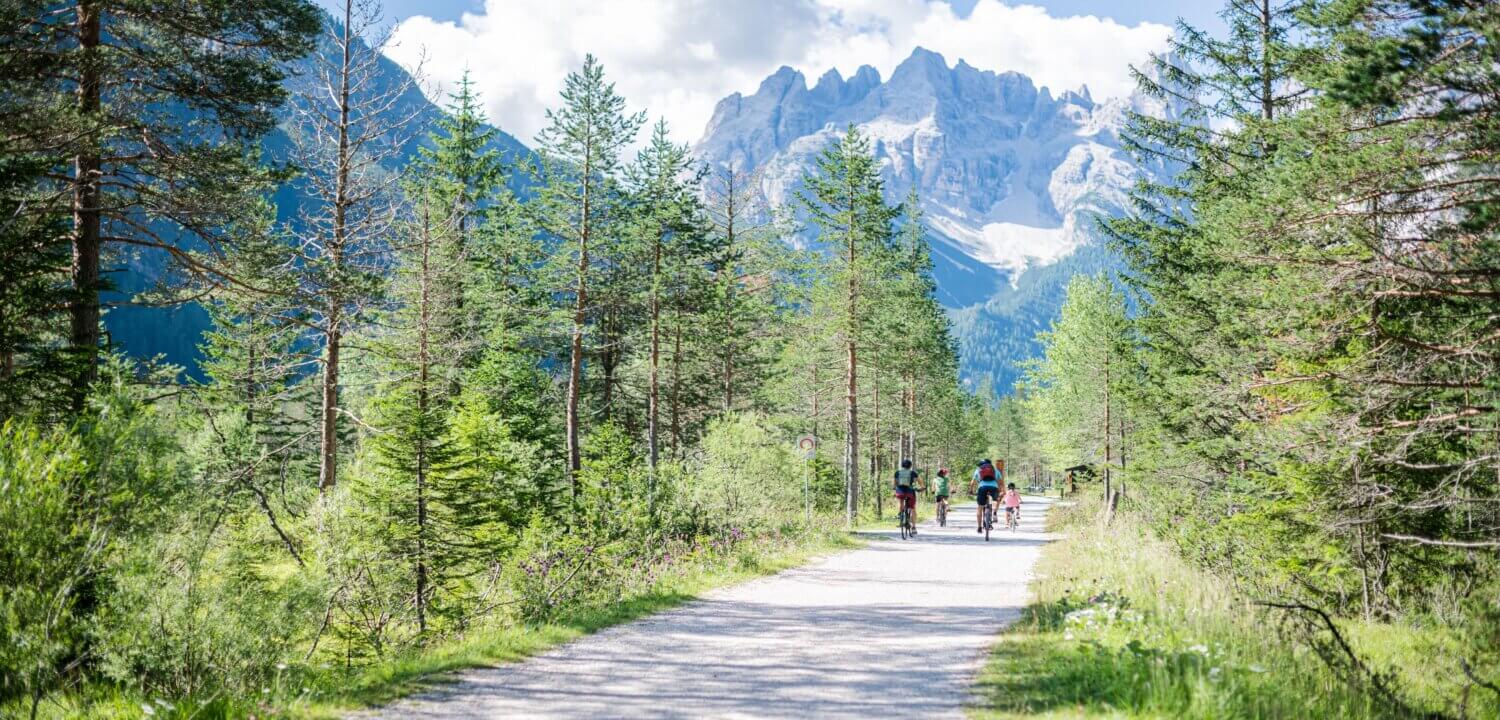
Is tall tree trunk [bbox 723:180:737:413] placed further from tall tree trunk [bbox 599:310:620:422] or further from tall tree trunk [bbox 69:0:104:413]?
tall tree trunk [bbox 69:0:104:413]

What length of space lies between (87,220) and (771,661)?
10.0 m

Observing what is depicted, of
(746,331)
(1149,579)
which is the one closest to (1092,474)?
(746,331)

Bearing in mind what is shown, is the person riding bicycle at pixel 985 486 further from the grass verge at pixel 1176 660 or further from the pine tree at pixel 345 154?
the pine tree at pixel 345 154

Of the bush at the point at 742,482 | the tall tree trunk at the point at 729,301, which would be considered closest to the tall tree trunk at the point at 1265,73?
the bush at the point at 742,482

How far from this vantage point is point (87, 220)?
1020cm

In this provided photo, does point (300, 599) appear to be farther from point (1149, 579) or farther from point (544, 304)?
point (544, 304)

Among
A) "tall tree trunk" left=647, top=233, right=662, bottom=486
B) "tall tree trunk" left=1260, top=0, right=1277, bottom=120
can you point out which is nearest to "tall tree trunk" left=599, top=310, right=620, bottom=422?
"tall tree trunk" left=647, top=233, right=662, bottom=486

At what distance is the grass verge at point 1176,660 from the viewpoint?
564cm

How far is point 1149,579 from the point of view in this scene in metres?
9.55

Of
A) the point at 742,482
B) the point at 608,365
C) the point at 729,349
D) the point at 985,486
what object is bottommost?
the point at 985,486

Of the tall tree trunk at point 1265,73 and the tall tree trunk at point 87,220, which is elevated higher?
the tall tree trunk at point 1265,73

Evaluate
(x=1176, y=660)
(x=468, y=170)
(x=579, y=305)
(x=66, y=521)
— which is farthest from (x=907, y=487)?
(x=468, y=170)

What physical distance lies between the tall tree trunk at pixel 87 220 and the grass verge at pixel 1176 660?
33.7 ft

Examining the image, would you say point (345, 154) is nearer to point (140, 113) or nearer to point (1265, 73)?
point (140, 113)
